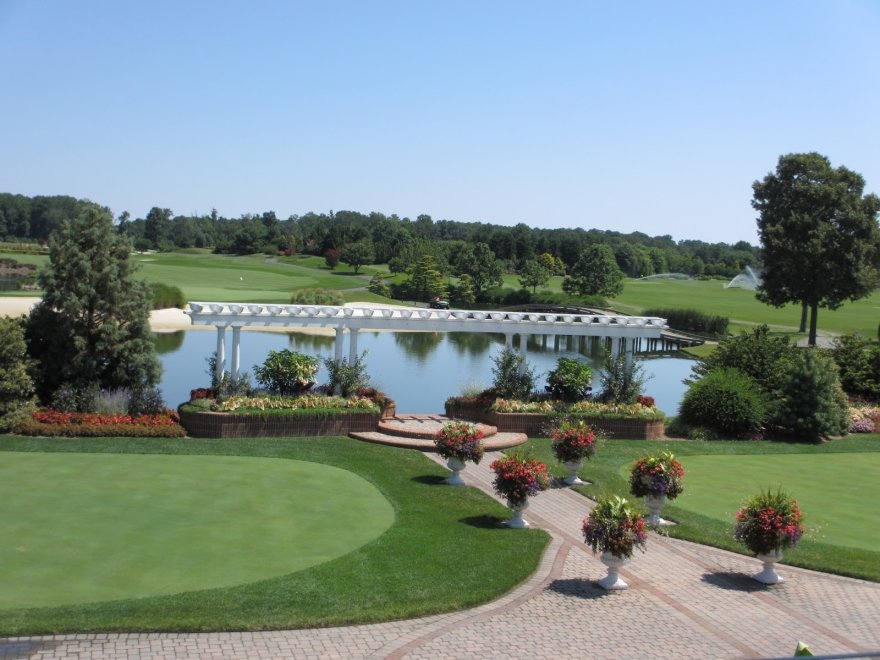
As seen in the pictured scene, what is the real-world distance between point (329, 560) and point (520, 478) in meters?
3.04

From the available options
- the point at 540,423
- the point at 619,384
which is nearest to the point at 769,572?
the point at 540,423

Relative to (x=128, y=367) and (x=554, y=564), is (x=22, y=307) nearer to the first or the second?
(x=128, y=367)

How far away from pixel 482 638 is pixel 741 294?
3257 inches

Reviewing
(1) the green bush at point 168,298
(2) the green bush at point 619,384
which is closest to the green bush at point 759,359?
(2) the green bush at point 619,384

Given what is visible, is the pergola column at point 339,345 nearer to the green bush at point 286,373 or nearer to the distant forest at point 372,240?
the green bush at point 286,373

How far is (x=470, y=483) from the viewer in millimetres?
15953

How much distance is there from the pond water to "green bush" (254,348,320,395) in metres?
3.28

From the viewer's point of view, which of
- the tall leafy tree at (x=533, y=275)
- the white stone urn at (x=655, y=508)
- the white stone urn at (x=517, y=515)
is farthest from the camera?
the tall leafy tree at (x=533, y=275)

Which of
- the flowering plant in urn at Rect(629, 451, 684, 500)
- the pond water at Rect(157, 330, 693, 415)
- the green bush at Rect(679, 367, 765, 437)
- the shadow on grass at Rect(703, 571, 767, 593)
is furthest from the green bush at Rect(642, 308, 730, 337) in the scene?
the shadow on grass at Rect(703, 571, 767, 593)

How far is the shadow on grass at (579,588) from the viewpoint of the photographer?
10758 mm

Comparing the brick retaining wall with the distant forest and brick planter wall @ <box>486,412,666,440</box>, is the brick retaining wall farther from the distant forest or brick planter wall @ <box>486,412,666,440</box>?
the distant forest

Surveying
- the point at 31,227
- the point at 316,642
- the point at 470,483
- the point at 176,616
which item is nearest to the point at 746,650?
the point at 316,642

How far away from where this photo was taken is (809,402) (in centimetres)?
2222

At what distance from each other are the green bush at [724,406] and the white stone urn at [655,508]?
8.88 meters
